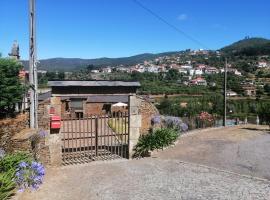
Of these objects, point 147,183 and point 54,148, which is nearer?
point 147,183

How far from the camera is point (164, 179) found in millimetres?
10281

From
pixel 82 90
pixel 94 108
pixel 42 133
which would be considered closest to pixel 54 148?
pixel 42 133

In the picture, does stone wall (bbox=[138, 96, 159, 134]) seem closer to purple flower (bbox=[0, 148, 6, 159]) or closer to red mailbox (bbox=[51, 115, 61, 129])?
red mailbox (bbox=[51, 115, 61, 129])

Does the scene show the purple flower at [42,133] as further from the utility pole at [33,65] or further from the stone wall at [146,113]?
the stone wall at [146,113]

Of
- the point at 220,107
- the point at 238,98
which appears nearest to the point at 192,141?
the point at 220,107

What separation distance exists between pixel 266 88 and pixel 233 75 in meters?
12.1

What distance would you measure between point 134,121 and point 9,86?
4.22 meters

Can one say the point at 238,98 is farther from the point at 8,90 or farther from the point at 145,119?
the point at 8,90

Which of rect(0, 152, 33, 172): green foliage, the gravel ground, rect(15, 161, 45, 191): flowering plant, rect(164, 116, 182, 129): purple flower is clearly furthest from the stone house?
rect(15, 161, 45, 191): flowering plant

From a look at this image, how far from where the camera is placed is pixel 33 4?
11609 mm

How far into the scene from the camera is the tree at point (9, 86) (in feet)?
36.9

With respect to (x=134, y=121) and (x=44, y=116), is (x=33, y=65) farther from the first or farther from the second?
(x=134, y=121)

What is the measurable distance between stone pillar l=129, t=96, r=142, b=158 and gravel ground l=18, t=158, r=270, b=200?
1.10 meters

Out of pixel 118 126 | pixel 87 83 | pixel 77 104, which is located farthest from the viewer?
pixel 77 104
